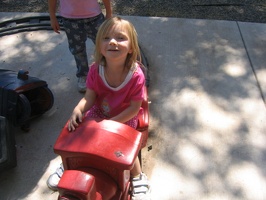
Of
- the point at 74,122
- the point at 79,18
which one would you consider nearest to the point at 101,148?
the point at 74,122

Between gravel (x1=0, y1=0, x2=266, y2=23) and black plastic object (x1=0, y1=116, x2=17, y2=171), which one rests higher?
black plastic object (x1=0, y1=116, x2=17, y2=171)

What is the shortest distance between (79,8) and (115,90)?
0.78m

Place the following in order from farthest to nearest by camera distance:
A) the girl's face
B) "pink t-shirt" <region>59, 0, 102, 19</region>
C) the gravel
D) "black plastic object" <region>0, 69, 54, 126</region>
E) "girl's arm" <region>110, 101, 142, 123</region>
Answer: the gravel → "pink t-shirt" <region>59, 0, 102, 19</region> → "black plastic object" <region>0, 69, 54, 126</region> → "girl's arm" <region>110, 101, 142, 123</region> → the girl's face

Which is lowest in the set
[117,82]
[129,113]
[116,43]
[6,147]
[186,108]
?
[186,108]

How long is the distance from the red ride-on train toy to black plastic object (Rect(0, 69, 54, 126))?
2.40ft

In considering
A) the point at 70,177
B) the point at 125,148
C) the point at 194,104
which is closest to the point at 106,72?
the point at 125,148

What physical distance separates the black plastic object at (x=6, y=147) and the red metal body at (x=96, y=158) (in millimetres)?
530

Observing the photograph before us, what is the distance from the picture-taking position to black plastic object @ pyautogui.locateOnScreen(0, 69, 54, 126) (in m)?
2.06

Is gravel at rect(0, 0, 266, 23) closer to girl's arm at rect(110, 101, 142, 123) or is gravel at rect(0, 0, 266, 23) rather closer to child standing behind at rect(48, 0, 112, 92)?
child standing behind at rect(48, 0, 112, 92)

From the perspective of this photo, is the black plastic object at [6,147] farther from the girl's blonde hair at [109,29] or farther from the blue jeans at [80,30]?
the blue jeans at [80,30]

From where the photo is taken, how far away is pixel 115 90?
6.05 feet

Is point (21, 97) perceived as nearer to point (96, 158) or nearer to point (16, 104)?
point (16, 104)

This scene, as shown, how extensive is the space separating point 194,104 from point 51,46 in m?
1.64

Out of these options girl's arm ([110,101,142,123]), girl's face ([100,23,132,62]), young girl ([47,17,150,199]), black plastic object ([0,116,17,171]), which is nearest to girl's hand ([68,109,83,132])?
young girl ([47,17,150,199])
